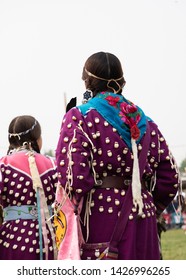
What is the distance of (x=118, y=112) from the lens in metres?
4.37

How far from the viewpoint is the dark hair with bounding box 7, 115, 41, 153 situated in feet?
18.5

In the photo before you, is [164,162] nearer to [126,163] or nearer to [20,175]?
[126,163]

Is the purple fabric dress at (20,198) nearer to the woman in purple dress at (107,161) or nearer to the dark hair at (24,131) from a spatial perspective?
the dark hair at (24,131)

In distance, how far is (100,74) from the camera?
439 cm

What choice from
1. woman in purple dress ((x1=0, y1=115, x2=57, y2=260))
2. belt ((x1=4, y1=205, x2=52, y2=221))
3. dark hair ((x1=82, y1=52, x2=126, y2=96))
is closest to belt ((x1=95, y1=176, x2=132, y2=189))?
dark hair ((x1=82, y1=52, x2=126, y2=96))

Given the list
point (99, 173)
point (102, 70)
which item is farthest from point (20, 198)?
point (102, 70)

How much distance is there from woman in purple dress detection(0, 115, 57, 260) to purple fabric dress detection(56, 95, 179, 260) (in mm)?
1225

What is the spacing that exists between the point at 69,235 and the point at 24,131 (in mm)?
1511

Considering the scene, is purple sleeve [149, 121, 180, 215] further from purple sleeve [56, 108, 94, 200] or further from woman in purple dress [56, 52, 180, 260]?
purple sleeve [56, 108, 94, 200]

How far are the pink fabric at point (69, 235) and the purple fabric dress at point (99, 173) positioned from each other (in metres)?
0.06

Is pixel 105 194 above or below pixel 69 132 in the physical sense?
below

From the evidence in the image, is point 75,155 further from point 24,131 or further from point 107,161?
point 24,131

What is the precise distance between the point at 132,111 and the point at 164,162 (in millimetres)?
397

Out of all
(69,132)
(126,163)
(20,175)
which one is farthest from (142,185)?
(20,175)
